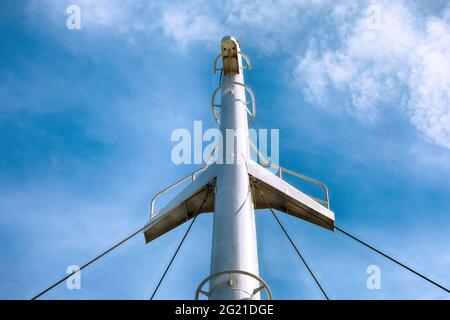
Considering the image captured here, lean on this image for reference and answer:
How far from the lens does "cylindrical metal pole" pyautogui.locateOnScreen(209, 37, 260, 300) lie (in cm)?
833

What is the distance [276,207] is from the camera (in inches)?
503

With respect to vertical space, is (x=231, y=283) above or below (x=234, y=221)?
below

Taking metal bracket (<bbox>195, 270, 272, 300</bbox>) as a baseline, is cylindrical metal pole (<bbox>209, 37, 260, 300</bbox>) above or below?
above

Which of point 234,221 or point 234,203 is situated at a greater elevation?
point 234,203

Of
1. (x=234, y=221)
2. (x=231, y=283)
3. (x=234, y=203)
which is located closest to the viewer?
(x=231, y=283)

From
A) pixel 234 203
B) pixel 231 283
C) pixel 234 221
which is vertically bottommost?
pixel 231 283

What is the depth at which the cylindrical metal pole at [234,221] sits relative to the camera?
8328mm

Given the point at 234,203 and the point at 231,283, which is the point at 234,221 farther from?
the point at 231,283

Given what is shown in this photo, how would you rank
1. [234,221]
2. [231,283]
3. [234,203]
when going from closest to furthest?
[231,283], [234,221], [234,203]

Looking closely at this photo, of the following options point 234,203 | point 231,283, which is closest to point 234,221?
point 234,203

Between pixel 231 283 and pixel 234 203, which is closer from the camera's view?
pixel 231 283

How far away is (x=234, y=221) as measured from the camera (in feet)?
31.5

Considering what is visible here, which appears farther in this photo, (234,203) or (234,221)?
(234,203)
